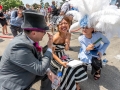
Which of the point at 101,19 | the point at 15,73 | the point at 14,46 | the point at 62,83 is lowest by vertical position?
the point at 62,83

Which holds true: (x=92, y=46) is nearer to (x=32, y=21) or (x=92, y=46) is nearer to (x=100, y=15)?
(x=100, y=15)

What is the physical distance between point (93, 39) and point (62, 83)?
102 cm

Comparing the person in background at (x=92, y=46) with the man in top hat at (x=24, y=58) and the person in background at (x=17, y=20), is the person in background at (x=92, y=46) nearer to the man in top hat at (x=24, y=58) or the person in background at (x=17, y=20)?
the man in top hat at (x=24, y=58)

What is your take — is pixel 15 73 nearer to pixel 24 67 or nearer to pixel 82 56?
pixel 24 67

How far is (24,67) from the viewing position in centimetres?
154

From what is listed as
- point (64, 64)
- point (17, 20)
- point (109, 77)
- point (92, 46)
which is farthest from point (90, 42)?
point (17, 20)

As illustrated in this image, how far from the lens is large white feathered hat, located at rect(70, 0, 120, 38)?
2367 millimetres

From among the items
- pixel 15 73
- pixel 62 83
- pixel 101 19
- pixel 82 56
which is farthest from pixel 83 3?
pixel 15 73

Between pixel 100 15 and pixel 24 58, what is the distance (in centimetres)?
157

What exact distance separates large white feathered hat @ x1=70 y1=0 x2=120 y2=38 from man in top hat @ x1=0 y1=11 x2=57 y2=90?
1.16m

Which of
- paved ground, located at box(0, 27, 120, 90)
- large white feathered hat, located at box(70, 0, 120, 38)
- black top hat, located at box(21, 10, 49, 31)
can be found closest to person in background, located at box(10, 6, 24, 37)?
paved ground, located at box(0, 27, 120, 90)

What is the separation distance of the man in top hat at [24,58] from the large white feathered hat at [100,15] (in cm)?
116

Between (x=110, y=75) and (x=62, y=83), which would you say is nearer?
(x=62, y=83)

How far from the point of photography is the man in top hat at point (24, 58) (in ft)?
4.96
